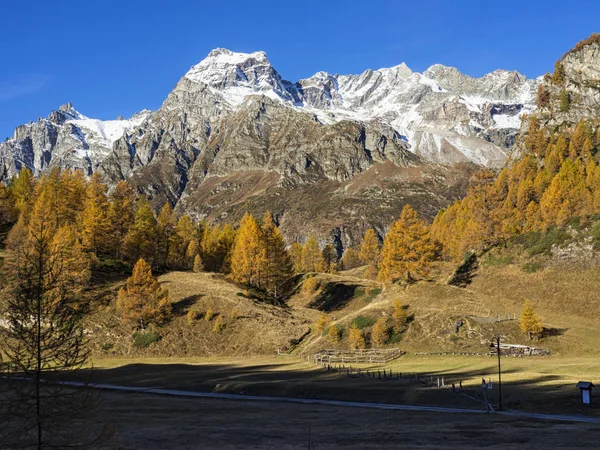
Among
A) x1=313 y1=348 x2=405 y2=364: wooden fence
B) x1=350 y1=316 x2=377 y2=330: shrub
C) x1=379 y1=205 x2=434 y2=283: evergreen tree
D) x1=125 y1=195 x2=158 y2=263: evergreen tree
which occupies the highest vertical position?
x1=125 y1=195 x2=158 y2=263: evergreen tree

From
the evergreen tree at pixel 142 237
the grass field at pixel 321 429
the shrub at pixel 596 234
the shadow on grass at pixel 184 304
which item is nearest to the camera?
the grass field at pixel 321 429

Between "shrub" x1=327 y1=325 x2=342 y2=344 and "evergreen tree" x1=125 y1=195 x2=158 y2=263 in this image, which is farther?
"evergreen tree" x1=125 y1=195 x2=158 y2=263

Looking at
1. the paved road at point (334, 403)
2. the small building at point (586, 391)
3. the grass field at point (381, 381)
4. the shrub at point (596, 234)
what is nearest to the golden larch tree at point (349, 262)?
the shrub at point (596, 234)

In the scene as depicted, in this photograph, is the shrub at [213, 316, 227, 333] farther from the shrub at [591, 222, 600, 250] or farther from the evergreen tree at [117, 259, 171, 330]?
the shrub at [591, 222, 600, 250]

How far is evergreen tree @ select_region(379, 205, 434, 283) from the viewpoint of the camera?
7731 cm

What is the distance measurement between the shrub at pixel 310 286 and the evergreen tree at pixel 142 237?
2920cm

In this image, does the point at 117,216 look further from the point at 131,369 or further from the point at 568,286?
the point at 568,286

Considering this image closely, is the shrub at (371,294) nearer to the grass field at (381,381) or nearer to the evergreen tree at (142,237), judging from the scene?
the grass field at (381,381)

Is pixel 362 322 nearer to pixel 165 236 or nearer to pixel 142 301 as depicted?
pixel 142 301

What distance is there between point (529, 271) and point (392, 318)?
89.5 feet

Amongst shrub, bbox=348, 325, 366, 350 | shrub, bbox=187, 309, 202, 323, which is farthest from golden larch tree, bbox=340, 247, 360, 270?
shrub, bbox=348, 325, 366, 350

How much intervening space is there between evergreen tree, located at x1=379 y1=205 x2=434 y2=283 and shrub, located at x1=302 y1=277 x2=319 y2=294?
22899 mm

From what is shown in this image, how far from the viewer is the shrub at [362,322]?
66.7m

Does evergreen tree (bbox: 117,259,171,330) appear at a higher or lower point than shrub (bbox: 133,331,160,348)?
higher
